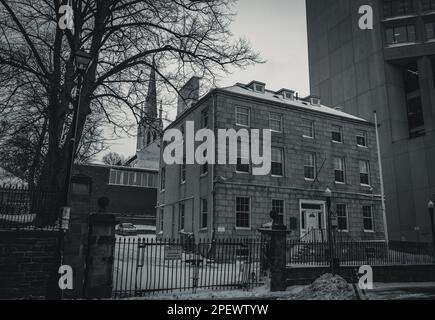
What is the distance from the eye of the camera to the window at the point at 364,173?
30.3 metres

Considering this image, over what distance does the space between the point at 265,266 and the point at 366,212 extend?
17845 millimetres

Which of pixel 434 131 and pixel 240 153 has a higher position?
pixel 434 131

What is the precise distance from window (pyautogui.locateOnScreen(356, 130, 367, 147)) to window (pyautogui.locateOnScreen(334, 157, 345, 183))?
9.96 feet

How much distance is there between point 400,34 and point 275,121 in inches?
962

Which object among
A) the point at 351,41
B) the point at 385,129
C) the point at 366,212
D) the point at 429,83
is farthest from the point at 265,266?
the point at 351,41

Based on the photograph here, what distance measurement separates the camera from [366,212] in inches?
1163

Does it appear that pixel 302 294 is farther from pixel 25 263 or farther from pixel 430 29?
pixel 430 29

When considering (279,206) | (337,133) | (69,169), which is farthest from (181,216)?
(69,169)

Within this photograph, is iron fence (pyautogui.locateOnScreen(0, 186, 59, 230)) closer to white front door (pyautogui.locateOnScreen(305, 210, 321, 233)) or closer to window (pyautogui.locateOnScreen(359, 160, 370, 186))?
white front door (pyautogui.locateOnScreen(305, 210, 321, 233))

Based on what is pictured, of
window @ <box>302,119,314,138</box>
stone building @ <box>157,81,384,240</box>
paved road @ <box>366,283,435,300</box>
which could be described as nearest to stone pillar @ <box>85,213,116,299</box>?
paved road @ <box>366,283,435,300</box>

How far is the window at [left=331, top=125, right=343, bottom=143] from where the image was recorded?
97.8 feet

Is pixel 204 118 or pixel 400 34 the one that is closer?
pixel 204 118

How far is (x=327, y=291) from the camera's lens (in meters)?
11.3
